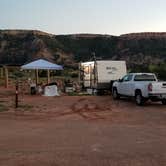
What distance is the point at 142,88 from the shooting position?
22.8m

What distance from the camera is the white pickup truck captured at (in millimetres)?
22125

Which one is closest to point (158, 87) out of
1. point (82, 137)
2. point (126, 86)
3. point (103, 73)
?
point (126, 86)

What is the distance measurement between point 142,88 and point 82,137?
37.1ft

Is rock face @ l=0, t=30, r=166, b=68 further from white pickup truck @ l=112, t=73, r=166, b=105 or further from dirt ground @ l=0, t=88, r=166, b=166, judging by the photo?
dirt ground @ l=0, t=88, r=166, b=166

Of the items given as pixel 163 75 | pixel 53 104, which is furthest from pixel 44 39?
pixel 53 104

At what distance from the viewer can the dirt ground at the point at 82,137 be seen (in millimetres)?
8953

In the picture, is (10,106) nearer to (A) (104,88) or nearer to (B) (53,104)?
(B) (53,104)

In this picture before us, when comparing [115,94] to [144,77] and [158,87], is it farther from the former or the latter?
[158,87]

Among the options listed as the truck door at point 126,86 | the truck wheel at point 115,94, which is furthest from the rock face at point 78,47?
the truck door at point 126,86

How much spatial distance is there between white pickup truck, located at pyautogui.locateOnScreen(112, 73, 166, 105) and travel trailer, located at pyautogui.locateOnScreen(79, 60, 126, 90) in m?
4.77

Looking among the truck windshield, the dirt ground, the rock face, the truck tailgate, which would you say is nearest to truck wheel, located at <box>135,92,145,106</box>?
the truck tailgate

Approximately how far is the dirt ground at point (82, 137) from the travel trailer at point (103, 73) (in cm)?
1074

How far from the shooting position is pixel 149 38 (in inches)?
4055

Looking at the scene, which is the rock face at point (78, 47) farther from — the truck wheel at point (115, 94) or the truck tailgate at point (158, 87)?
the truck tailgate at point (158, 87)
